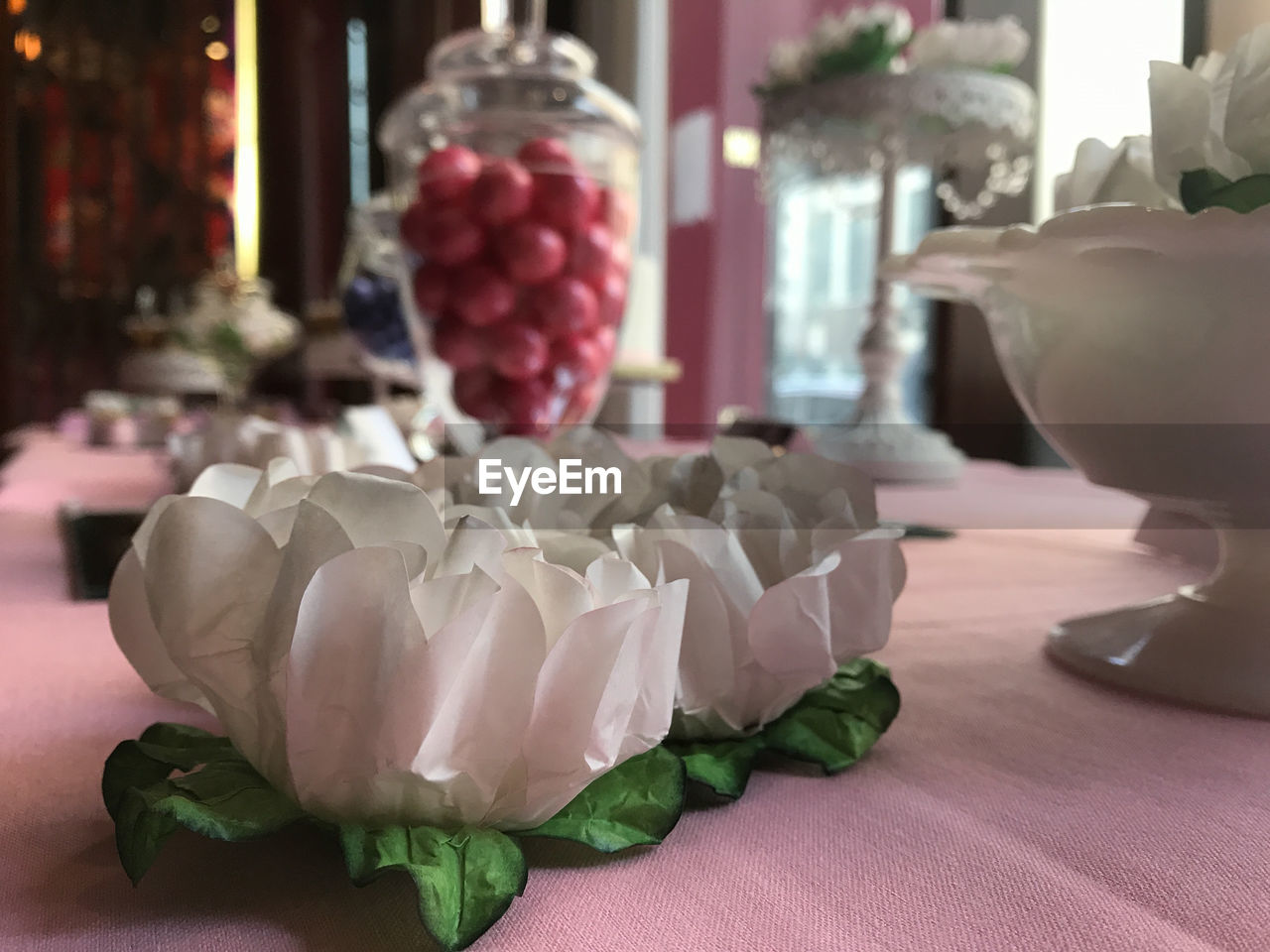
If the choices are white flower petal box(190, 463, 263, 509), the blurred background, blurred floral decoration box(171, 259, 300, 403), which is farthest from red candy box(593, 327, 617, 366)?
blurred floral decoration box(171, 259, 300, 403)

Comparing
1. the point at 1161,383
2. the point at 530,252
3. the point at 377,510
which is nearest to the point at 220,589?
the point at 377,510

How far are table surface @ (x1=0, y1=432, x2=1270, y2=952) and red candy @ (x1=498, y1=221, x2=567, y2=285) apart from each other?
0.40 meters

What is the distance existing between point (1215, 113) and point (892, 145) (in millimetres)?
1005

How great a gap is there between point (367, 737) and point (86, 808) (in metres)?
0.08

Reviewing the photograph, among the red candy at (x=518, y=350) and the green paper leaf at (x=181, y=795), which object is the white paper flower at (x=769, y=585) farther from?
the red candy at (x=518, y=350)

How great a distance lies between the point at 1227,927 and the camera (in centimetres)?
15

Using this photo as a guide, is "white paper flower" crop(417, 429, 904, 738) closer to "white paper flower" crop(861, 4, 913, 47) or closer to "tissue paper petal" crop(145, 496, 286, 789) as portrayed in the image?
"tissue paper petal" crop(145, 496, 286, 789)

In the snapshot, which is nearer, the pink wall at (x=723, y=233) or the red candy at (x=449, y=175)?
the red candy at (x=449, y=175)

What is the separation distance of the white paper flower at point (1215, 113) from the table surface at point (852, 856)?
0.47ft

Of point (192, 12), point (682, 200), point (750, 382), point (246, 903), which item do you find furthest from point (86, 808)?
point (192, 12)

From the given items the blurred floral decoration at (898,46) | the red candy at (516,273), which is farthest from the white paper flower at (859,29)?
the red candy at (516,273)

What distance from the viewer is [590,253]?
0.68 metres

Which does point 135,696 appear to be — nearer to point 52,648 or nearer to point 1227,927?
point 52,648

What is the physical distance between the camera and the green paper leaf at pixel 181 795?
0.15 metres
